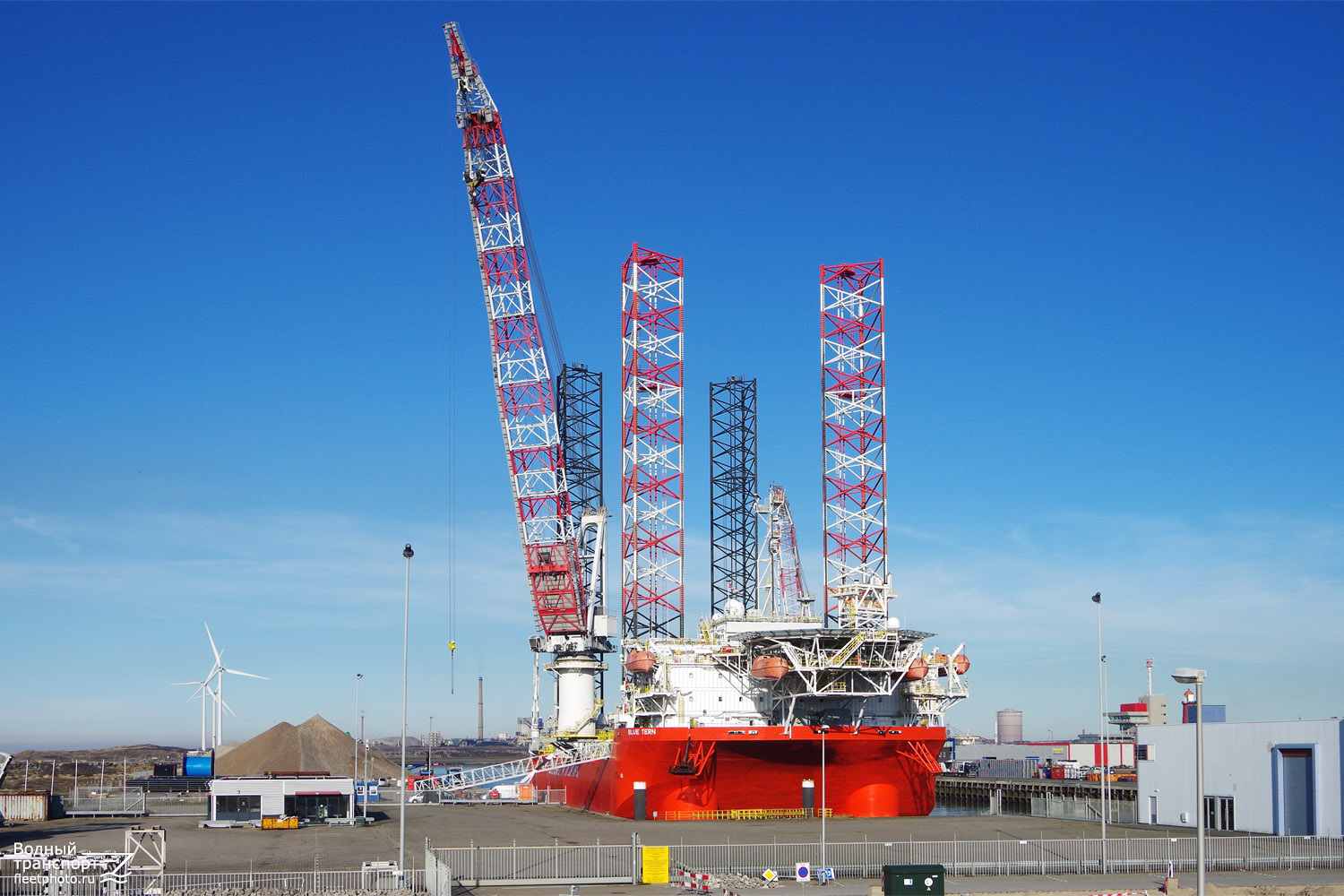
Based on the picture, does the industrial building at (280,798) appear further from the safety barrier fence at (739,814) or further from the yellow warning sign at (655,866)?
the yellow warning sign at (655,866)

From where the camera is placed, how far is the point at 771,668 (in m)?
68.9

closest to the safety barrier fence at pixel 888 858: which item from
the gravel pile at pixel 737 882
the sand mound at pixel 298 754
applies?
the gravel pile at pixel 737 882

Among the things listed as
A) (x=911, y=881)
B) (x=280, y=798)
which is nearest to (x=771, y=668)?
(x=911, y=881)

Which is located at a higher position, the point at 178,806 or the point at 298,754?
the point at 178,806

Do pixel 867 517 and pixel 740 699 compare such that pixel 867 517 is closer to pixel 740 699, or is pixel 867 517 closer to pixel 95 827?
pixel 740 699

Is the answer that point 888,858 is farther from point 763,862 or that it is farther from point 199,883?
point 199,883

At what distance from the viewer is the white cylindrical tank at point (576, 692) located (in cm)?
9662

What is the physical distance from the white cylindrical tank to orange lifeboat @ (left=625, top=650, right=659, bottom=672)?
18950 mm

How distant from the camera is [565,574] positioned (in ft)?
311

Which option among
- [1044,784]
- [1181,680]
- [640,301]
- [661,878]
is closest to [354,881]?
[661,878]

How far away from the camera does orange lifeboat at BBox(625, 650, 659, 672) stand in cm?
7681

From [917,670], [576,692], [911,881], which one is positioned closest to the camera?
[911,881]

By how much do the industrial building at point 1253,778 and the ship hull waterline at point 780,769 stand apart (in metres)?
13.7

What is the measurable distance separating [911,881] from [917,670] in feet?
107
